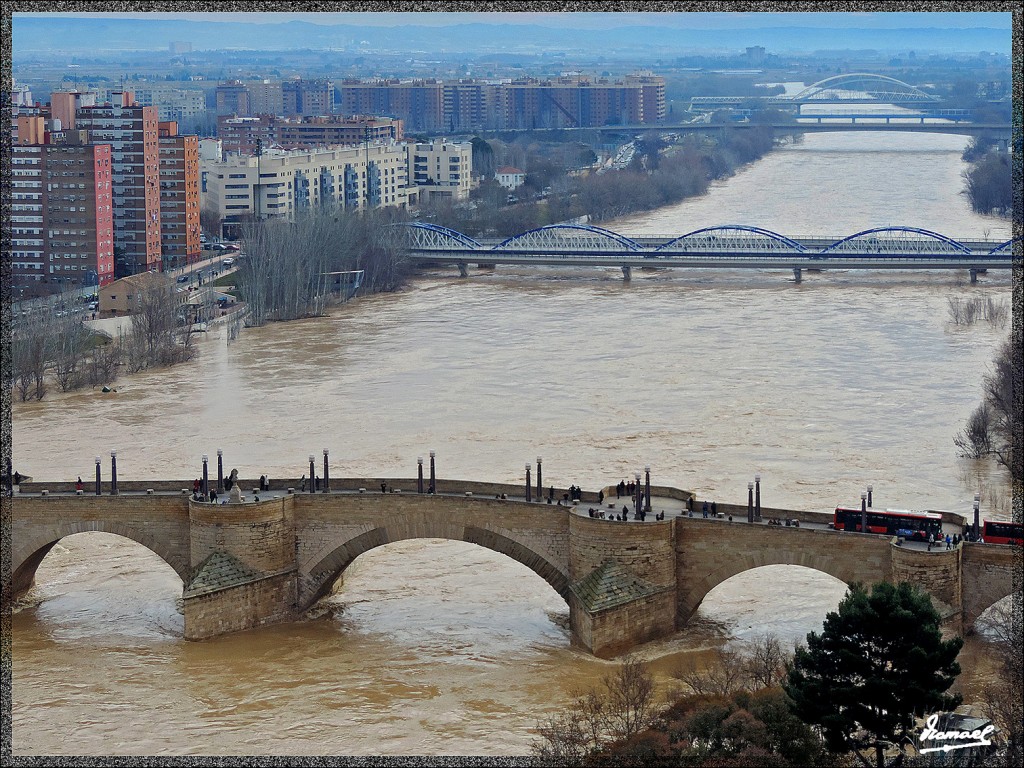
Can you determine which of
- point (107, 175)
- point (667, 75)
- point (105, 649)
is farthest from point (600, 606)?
point (667, 75)

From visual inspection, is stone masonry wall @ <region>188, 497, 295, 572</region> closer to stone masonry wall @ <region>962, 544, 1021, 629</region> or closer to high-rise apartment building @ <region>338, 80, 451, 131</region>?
stone masonry wall @ <region>962, 544, 1021, 629</region>

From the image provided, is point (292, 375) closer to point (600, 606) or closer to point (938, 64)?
point (600, 606)

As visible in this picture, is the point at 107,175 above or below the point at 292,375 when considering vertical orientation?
above

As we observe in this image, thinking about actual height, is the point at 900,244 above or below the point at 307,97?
below

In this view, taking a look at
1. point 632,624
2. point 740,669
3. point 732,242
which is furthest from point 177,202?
point 740,669

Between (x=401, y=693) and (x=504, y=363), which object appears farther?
(x=504, y=363)

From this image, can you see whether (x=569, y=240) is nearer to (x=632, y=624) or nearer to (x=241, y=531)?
(x=241, y=531)
